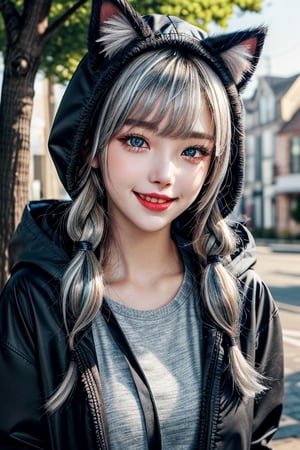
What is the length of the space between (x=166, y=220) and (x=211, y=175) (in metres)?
0.20

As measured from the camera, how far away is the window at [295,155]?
3803 cm

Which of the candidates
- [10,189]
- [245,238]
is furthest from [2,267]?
[245,238]

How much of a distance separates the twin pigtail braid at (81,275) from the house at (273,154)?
35.0m

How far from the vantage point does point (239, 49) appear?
5.31 feet

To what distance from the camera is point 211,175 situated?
5.75 ft

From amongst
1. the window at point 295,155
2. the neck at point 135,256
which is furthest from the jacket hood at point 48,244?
the window at point 295,155

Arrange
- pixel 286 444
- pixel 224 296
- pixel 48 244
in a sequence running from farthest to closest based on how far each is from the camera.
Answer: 1. pixel 286 444
2. pixel 224 296
3. pixel 48 244

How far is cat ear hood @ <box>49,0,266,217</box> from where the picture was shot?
5.06 ft

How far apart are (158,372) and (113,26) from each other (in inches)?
34.4

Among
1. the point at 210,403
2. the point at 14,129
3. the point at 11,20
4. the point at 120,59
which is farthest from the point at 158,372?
the point at 11,20

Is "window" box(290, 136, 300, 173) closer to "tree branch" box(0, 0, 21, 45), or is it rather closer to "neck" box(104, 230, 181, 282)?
"tree branch" box(0, 0, 21, 45)

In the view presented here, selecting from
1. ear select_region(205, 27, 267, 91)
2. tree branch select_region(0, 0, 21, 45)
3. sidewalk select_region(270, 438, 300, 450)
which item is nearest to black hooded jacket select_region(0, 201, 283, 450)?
ear select_region(205, 27, 267, 91)

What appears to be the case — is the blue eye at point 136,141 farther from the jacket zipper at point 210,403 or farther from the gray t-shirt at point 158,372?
the jacket zipper at point 210,403

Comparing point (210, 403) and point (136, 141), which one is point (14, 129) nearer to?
point (136, 141)
